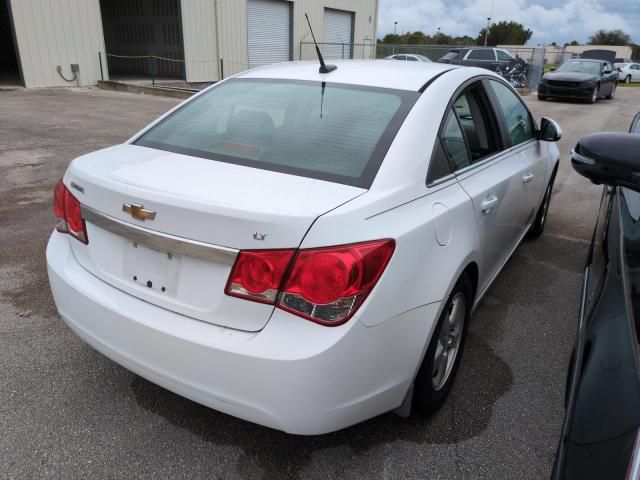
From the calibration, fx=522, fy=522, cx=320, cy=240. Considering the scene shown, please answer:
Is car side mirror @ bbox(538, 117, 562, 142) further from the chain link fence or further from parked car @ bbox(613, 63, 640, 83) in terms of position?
parked car @ bbox(613, 63, 640, 83)

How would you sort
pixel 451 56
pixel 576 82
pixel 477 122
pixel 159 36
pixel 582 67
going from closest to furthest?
pixel 477 122, pixel 576 82, pixel 582 67, pixel 159 36, pixel 451 56

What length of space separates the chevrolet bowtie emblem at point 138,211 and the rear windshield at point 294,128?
0.49 m

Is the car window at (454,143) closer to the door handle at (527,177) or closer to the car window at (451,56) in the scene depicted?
the door handle at (527,177)

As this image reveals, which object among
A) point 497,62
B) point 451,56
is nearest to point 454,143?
point 497,62

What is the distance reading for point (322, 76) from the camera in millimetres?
2883

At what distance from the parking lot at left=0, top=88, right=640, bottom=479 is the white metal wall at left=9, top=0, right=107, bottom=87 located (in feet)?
47.4

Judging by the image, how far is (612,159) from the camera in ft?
5.96

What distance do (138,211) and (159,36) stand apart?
22.8m

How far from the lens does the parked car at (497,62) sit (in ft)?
71.6

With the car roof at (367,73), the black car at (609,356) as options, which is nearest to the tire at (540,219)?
the car roof at (367,73)

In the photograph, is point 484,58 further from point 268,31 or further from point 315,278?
point 315,278

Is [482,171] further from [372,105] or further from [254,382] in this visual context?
[254,382]

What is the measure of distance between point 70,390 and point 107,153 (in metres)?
1.19

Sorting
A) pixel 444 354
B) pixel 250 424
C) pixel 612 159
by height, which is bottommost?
pixel 250 424
